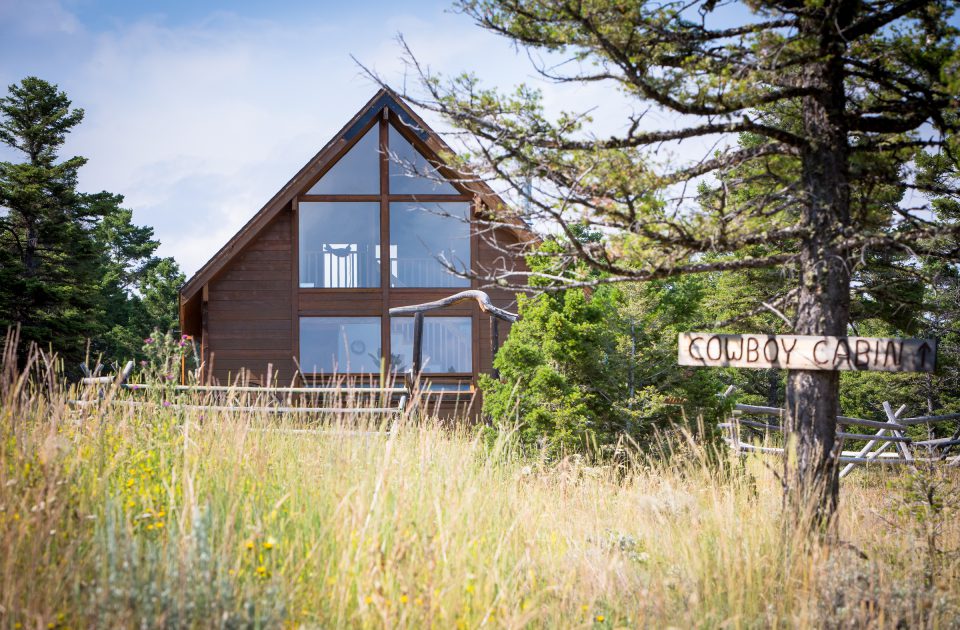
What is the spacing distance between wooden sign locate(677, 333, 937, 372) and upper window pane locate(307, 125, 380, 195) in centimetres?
1151

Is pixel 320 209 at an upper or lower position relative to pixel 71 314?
upper

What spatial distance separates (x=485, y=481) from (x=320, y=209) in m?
11.3

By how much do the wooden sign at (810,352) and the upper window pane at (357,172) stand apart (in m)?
11.5

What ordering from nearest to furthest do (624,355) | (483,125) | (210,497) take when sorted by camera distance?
1. (210,497)
2. (483,125)
3. (624,355)

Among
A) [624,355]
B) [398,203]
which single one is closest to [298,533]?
[624,355]

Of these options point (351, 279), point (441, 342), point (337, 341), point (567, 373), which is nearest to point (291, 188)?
point (351, 279)

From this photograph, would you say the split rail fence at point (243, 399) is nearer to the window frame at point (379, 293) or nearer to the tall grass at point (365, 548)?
the tall grass at point (365, 548)

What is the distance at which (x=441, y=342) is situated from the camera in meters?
15.5

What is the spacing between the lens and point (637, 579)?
4.24 meters

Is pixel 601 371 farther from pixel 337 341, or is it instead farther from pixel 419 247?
pixel 337 341

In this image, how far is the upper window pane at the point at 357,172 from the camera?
15.5 meters

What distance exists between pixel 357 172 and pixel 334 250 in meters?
1.72

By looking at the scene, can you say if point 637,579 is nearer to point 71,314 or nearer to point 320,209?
point 320,209

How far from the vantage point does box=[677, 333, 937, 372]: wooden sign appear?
14.5 feet
